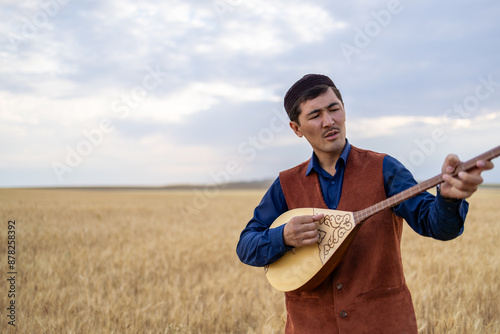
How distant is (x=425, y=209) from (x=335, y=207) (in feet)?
1.44

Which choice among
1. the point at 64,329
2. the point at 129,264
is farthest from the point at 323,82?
the point at 129,264

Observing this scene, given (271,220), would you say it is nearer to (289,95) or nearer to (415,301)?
(289,95)

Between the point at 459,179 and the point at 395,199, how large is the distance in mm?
299

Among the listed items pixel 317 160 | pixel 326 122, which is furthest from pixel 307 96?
pixel 317 160

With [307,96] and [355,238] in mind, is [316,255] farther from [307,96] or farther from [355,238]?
[307,96]

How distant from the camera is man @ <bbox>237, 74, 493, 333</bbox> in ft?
6.37

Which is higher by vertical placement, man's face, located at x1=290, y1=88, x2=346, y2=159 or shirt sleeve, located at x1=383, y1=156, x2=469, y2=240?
man's face, located at x1=290, y1=88, x2=346, y2=159

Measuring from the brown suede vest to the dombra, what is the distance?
0.07 m

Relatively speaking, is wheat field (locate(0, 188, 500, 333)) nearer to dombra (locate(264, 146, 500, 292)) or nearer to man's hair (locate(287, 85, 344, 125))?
dombra (locate(264, 146, 500, 292))

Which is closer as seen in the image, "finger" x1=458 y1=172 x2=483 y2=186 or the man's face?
"finger" x1=458 y1=172 x2=483 y2=186

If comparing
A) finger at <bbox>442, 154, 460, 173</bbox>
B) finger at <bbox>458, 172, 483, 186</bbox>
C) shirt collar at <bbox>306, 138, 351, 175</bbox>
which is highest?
shirt collar at <bbox>306, 138, 351, 175</bbox>

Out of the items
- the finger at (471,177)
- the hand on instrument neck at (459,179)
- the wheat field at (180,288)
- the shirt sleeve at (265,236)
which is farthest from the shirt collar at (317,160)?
the wheat field at (180,288)

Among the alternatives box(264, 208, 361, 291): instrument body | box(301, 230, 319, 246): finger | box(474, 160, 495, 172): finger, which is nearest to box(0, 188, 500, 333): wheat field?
box(264, 208, 361, 291): instrument body

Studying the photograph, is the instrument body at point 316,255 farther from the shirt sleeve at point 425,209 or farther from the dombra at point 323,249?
the shirt sleeve at point 425,209
